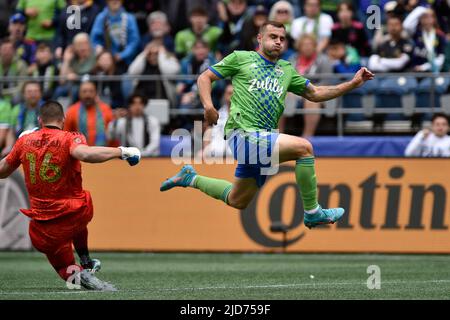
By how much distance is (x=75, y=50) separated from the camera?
2048 cm

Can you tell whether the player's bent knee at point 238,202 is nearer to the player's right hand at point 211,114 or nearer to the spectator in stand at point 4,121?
the player's right hand at point 211,114

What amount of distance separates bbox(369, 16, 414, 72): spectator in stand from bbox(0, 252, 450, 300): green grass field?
3.92 meters

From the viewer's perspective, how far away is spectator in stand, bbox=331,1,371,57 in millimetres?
20188

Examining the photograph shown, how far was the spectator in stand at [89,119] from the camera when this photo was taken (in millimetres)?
18484

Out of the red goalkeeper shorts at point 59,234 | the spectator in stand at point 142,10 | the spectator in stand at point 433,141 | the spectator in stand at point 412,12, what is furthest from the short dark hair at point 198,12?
the red goalkeeper shorts at point 59,234

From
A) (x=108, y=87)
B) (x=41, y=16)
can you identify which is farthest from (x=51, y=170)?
(x=41, y=16)

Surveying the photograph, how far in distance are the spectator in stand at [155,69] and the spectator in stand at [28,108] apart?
1774 mm

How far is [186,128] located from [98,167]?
79.7 inches

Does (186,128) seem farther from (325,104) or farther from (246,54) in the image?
(246,54)

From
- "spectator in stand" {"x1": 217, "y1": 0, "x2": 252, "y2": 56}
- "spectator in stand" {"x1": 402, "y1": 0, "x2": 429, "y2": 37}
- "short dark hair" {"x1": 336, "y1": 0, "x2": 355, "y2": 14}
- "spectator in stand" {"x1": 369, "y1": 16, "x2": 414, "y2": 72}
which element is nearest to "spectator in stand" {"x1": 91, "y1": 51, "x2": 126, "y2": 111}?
"spectator in stand" {"x1": 217, "y1": 0, "x2": 252, "y2": 56}

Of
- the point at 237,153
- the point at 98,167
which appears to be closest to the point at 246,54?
the point at 237,153

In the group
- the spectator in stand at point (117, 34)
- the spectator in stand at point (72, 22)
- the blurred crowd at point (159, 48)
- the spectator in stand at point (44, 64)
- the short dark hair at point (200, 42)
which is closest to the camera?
the blurred crowd at point (159, 48)

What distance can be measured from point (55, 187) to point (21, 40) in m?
11.3
